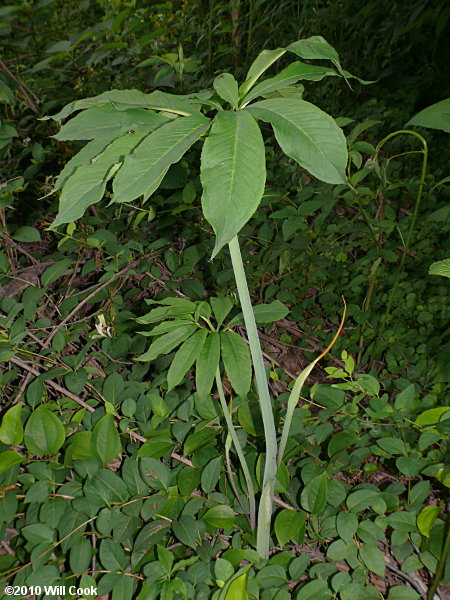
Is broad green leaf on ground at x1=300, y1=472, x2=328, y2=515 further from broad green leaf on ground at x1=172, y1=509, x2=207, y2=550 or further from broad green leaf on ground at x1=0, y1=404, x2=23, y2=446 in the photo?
broad green leaf on ground at x1=0, y1=404, x2=23, y2=446

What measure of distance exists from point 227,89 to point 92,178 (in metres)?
0.20

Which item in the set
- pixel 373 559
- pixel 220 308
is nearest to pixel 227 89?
pixel 220 308

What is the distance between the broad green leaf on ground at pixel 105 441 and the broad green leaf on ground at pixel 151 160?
0.72m

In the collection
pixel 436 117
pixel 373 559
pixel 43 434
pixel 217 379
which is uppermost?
pixel 436 117

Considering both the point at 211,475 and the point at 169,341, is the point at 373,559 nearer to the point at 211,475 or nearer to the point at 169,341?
the point at 211,475

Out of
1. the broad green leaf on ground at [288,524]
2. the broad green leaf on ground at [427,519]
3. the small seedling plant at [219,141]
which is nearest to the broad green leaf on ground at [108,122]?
the small seedling plant at [219,141]

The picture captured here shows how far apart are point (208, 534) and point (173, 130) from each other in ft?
2.87

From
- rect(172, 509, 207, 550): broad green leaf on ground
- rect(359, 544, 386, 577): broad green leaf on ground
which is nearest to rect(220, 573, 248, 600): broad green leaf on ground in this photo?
rect(172, 509, 207, 550): broad green leaf on ground

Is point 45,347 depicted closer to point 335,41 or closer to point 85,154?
point 85,154

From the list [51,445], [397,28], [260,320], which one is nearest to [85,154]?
[260,320]

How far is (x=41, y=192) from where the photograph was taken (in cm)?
193

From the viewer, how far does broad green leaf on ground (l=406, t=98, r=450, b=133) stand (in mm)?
719

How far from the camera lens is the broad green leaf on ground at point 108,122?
59 centimetres

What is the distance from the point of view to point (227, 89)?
55 centimetres
